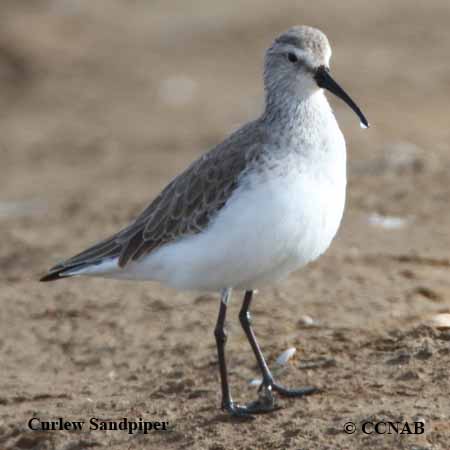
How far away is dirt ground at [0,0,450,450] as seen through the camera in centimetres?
743

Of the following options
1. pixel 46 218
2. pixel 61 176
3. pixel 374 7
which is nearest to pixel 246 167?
pixel 46 218

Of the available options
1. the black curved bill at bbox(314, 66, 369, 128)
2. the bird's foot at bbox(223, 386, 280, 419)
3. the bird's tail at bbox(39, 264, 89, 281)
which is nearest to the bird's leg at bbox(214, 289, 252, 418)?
the bird's foot at bbox(223, 386, 280, 419)

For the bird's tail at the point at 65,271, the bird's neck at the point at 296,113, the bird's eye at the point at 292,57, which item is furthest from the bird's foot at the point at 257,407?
the bird's eye at the point at 292,57

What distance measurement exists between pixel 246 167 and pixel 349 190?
191 inches

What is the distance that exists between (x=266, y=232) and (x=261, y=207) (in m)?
0.15

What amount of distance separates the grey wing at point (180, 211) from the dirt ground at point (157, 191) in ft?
3.21

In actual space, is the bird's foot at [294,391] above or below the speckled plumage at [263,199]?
below

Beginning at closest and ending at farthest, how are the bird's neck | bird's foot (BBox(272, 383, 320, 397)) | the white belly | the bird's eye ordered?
the white belly, the bird's neck, the bird's eye, bird's foot (BBox(272, 383, 320, 397))

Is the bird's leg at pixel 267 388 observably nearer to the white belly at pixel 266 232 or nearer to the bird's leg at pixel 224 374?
the bird's leg at pixel 224 374

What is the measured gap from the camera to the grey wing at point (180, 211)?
24.0 feet

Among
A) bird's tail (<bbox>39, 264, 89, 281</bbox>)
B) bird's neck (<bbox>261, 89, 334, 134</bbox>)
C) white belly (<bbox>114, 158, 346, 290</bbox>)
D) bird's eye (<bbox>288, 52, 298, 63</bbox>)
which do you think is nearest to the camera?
white belly (<bbox>114, 158, 346, 290</bbox>)

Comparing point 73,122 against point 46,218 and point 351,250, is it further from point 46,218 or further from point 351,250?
point 351,250

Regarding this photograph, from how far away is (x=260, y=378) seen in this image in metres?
8.00

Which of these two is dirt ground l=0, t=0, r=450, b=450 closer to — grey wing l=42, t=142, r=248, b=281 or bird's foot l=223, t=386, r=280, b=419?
bird's foot l=223, t=386, r=280, b=419
